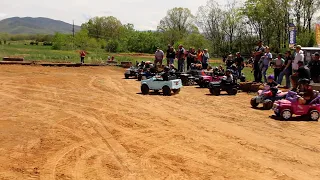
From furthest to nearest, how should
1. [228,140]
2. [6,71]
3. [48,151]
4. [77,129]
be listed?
[6,71] → [77,129] → [228,140] → [48,151]

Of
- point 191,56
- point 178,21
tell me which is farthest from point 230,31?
point 191,56

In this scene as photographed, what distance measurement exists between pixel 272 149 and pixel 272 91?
4.78 m

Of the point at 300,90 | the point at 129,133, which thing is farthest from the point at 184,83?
the point at 129,133

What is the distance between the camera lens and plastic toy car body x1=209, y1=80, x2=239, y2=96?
1552 cm

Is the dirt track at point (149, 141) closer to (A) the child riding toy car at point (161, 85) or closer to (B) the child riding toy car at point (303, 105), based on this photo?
(B) the child riding toy car at point (303, 105)

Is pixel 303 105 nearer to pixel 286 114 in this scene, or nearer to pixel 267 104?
pixel 286 114

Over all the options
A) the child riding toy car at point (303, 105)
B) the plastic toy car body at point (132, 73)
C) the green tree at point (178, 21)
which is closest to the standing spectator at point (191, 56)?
the plastic toy car body at point (132, 73)

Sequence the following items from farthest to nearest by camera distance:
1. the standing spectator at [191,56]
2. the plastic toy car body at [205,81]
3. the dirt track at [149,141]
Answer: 1. the standing spectator at [191,56]
2. the plastic toy car body at [205,81]
3. the dirt track at [149,141]

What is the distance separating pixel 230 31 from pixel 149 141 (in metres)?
55.6

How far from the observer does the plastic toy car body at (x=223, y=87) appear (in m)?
15.5

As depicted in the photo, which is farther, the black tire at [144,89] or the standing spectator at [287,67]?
the black tire at [144,89]

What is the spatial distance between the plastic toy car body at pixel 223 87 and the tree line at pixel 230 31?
29692 millimetres

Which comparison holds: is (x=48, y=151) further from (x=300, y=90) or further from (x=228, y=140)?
(x=300, y=90)

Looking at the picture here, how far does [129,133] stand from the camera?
8.79 metres
